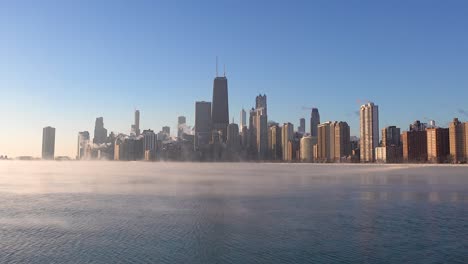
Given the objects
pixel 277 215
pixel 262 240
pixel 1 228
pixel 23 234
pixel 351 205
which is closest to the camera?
pixel 262 240

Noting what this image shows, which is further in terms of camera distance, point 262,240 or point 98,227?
point 98,227

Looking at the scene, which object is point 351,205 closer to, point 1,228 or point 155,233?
point 155,233

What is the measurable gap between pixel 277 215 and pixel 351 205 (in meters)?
11.3

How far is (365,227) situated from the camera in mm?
30438

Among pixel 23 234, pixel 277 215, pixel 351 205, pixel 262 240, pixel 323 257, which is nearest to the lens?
pixel 323 257

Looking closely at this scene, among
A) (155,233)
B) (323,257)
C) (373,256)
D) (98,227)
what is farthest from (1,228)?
(373,256)

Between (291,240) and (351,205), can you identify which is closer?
(291,240)

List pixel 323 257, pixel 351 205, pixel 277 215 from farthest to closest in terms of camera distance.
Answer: pixel 351 205, pixel 277 215, pixel 323 257

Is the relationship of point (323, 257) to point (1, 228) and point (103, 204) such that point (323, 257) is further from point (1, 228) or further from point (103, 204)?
point (103, 204)

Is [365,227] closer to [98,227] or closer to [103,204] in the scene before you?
[98,227]

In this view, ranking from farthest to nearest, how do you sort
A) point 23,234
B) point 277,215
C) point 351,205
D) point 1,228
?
1. point 351,205
2. point 277,215
3. point 1,228
4. point 23,234

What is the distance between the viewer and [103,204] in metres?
44.7

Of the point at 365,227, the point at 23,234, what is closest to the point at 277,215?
the point at 365,227

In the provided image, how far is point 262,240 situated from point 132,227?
10142mm
